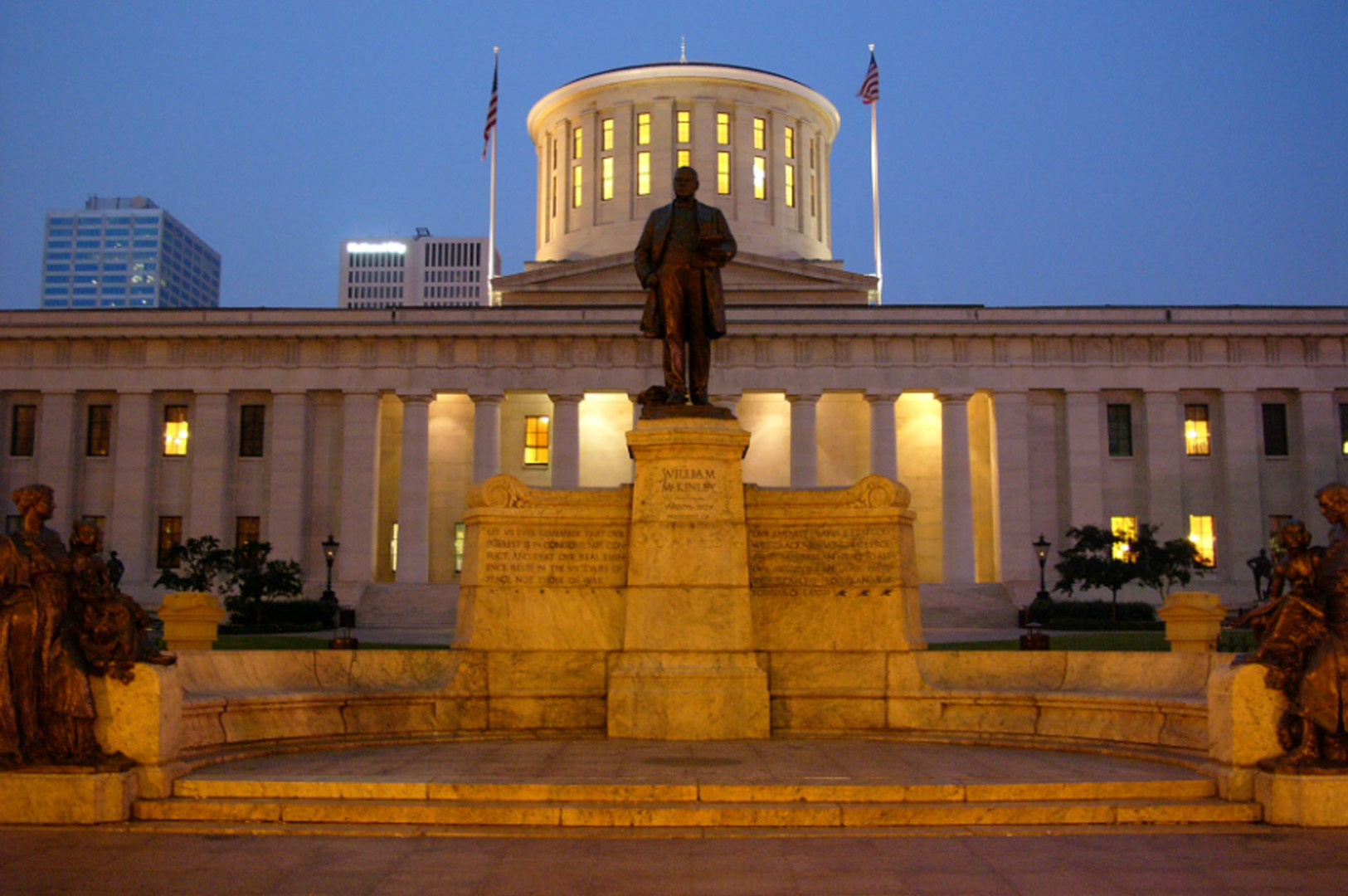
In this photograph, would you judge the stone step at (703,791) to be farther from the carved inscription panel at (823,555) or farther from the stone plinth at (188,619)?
the stone plinth at (188,619)

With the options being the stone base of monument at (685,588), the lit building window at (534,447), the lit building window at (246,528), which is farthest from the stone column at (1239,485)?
the stone base of monument at (685,588)

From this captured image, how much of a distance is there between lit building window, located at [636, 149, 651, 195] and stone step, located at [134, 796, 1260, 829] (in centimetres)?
6369

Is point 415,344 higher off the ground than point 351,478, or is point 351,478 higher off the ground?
point 415,344

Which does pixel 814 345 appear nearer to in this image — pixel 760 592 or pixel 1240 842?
pixel 760 592

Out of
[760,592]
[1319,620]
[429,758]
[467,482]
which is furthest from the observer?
[467,482]

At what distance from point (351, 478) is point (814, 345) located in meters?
22.0

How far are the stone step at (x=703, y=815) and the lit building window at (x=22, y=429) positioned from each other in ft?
183

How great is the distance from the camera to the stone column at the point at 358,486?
54375mm

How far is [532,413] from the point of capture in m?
60.9

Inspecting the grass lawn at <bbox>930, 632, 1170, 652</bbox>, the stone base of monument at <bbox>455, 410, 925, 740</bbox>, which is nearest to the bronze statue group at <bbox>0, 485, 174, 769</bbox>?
the stone base of monument at <bbox>455, 410, 925, 740</bbox>

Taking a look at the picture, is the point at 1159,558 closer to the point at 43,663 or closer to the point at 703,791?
the point at 703,791

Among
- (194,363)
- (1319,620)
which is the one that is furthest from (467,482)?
(1319,620)

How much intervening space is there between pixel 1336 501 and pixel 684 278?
7.34 m

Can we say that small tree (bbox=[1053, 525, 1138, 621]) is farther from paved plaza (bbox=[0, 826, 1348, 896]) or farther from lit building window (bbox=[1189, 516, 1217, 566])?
paved plaza (bbox=[0, 826, 1348, 896])
